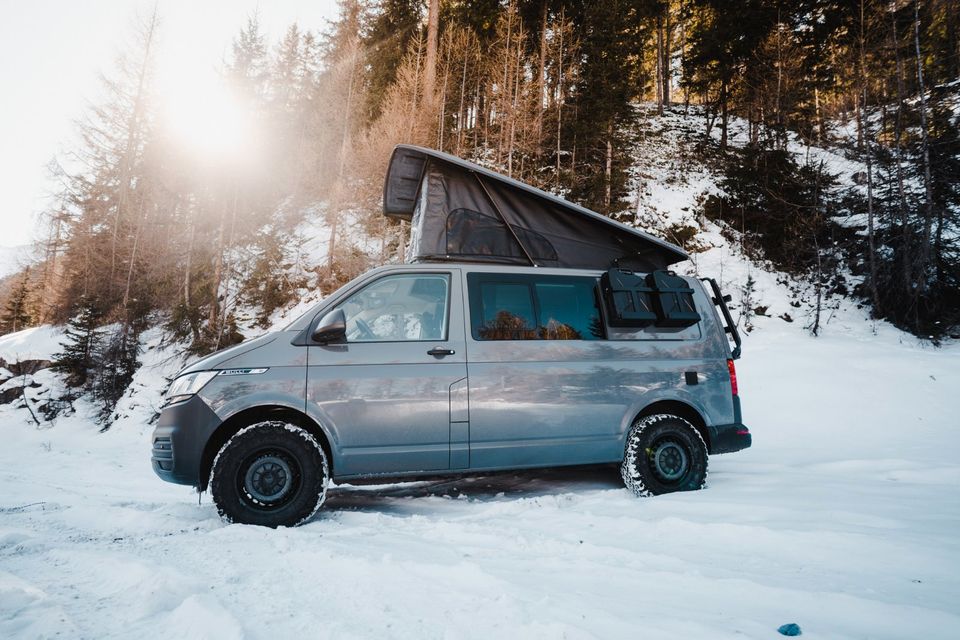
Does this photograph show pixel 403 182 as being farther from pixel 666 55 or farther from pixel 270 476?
pixel 666 55

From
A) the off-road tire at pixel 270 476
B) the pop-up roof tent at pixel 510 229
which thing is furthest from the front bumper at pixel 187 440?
the pop-up roof tent at pixel 510 229

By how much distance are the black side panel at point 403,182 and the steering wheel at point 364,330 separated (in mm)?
2112

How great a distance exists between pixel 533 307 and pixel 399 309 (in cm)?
123

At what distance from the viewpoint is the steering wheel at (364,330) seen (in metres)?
3.75

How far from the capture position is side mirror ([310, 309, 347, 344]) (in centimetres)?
355

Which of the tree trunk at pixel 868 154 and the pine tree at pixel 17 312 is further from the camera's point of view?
the pine tree at pixel 17 312

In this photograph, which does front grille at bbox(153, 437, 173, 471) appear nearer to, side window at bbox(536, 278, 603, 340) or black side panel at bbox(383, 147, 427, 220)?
side window at bbox(536, 278, 603, 340)

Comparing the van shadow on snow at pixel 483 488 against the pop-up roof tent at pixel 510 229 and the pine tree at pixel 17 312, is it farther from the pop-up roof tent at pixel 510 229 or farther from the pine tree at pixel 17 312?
the pine tree at pixel 17 312

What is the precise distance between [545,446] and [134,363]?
18328mm

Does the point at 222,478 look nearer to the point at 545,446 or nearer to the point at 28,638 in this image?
the point at 28,638

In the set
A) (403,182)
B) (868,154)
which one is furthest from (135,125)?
(868,154)

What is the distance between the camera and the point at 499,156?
Answer: 2005cm

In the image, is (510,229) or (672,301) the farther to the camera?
(510,229)

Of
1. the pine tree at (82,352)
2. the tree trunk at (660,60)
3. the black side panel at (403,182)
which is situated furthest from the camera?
the tree trunk at (660,60)
